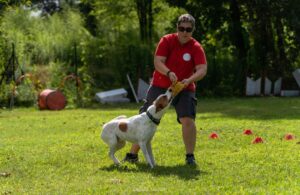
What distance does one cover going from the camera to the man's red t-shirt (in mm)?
7844

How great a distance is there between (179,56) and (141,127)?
1.12m

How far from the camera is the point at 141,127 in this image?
754 cm

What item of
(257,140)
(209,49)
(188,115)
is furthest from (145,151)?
(209,49)

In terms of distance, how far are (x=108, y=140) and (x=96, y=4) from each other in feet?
85.6

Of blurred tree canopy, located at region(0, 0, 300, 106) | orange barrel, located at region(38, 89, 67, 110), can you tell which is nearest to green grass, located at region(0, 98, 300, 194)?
orange barrel, located at region(38, 89, 67, 110)

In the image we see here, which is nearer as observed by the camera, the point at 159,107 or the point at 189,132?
the point at 159,107

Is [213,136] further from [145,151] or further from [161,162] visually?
[145,151]

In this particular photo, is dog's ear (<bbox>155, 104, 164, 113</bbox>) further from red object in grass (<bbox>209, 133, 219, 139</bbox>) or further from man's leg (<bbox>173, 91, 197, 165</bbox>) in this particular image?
red object in grass (<bbox>209, 133, 219, 139</bbox>)

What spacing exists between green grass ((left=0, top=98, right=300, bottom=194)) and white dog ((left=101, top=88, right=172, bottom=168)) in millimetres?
329

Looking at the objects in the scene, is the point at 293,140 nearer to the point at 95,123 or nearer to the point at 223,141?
the point at 223,141

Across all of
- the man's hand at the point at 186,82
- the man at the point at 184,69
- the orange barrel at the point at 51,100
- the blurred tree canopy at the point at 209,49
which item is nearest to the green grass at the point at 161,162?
the man at the point at 184,69

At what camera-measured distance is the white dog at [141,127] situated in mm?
7410

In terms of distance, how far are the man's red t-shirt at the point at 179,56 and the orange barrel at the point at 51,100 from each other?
11972 millimetres

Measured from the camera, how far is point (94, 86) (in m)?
24.4
